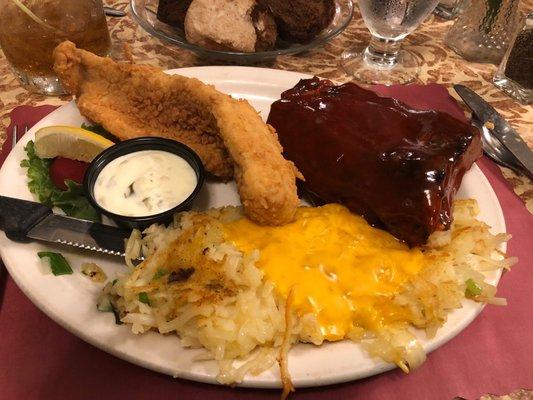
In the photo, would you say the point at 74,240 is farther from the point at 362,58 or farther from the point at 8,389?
the point at 362,58

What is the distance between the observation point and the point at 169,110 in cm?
227

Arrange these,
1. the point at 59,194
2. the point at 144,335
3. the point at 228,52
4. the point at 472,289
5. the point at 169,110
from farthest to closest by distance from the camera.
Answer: the point at 228,52
the point at 169,110
the point at 59,194
the point at 472,289
the point at 144,335

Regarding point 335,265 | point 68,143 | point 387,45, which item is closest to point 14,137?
point 68,143

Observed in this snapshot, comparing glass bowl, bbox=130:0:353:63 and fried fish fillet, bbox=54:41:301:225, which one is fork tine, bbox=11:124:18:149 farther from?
glass bowl, bbox=130:0:353:63

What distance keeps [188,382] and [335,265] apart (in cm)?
59

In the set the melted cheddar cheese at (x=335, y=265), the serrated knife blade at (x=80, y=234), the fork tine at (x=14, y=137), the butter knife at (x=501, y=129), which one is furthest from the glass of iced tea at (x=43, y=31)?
the butter knife at (x=501, y=129)


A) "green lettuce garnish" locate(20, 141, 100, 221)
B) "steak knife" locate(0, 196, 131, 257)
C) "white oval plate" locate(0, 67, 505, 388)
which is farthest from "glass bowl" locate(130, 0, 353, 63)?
"steak knife" locate(0, 196, 131, 257)

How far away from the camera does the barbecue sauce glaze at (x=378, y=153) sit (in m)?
1.79

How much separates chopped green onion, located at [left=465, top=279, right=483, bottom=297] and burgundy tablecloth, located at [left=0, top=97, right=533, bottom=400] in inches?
7.2

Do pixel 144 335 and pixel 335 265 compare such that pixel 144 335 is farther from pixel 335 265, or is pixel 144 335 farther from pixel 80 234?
pixel 335 265

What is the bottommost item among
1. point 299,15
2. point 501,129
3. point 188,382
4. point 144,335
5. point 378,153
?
point 188,382

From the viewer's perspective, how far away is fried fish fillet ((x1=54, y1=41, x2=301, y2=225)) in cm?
199

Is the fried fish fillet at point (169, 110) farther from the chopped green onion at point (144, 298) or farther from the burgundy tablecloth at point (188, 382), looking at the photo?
the burgundy tablecloth at point (188, 382)

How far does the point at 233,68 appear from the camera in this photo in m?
2.66
